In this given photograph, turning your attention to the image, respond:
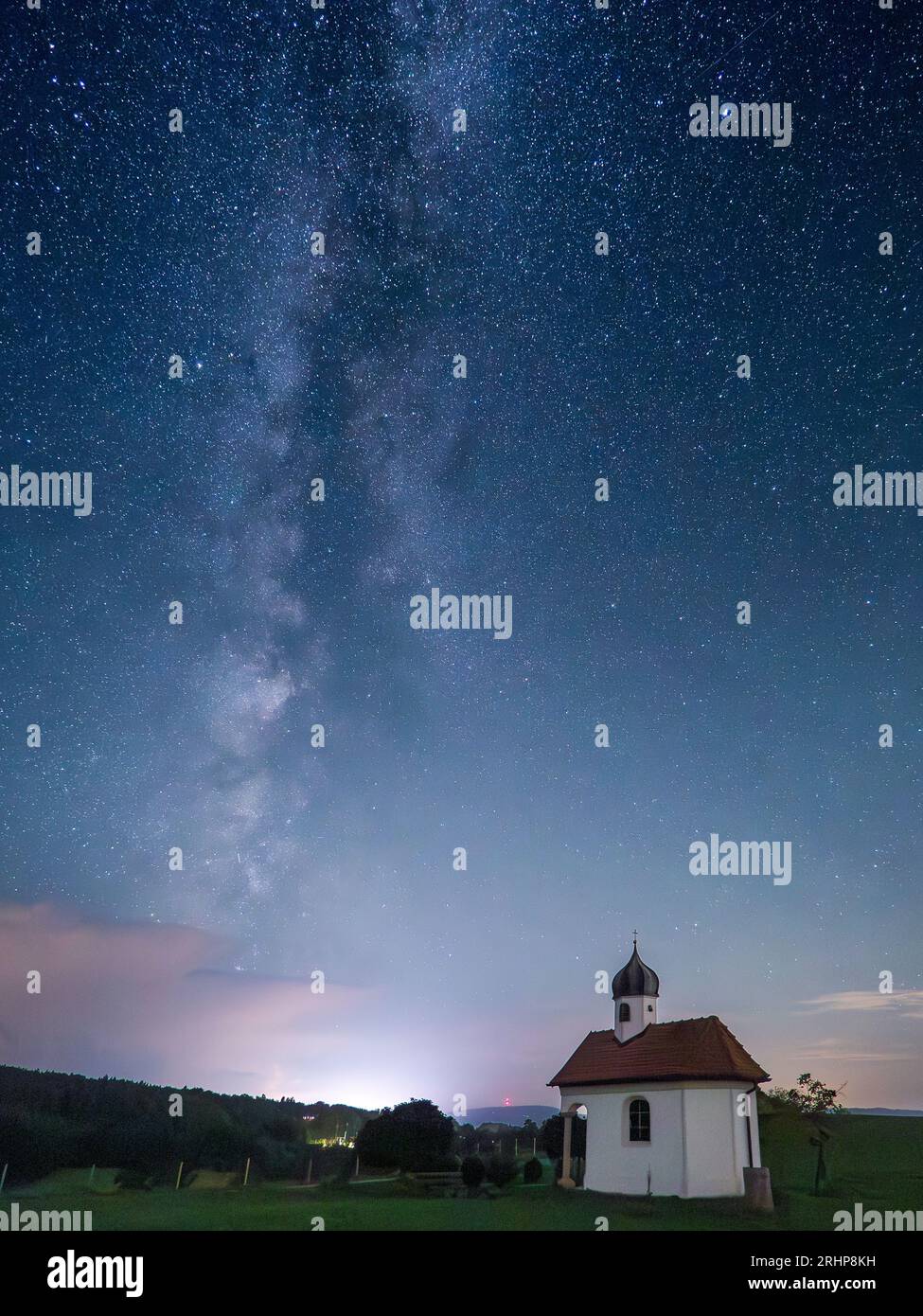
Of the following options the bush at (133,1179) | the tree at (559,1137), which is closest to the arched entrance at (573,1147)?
the tree at (559,1137)

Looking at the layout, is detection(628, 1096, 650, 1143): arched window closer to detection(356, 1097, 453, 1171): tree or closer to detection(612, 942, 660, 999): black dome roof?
detection(612, 942, 660, 999): black dome roof

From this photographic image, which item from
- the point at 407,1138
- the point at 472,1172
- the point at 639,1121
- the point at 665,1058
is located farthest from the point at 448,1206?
the point at 665,1058

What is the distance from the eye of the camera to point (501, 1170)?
3544 cm

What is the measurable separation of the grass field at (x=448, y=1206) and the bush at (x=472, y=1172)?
43.3 inches

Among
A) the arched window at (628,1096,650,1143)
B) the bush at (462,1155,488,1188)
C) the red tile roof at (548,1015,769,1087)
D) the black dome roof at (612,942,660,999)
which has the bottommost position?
the bush at (462,1155,488,1188)

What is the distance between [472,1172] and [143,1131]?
11.8 metres

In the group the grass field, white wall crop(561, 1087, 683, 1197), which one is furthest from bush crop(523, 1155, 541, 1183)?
white wall crop(561, 1087, 683, 1197)

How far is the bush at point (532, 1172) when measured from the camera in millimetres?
36281

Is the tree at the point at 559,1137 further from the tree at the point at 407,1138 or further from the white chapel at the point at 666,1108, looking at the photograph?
the tree at the point at 407,1138

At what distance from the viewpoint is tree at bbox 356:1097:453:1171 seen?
3672 centimetres

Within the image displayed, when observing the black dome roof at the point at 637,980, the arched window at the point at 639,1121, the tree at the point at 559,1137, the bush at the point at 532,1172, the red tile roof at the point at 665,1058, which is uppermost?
the black dome roof at the point at 637,980

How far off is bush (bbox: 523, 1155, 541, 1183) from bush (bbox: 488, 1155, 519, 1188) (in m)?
0.45

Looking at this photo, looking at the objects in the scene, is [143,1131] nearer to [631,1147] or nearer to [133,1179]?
[133,1179]
